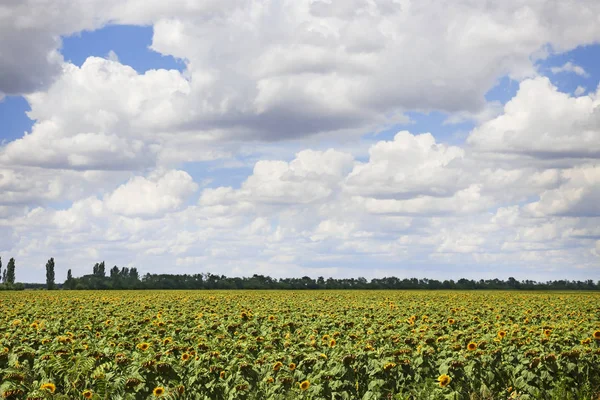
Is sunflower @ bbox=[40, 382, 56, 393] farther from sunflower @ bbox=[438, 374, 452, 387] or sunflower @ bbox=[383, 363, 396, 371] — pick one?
sunflower @ bbox=[438, 374, 452, 387]

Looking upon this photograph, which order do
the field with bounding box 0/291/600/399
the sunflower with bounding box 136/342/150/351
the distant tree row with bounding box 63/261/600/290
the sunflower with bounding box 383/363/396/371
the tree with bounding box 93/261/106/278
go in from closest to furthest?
the field with bounding box 0/291/600/399 → the sunflower with bounding box 383/363/396/371 → the sunflower with bounding box 136/342/150/351 → the distant tree row with bounding box 63/261/600/290 → the tree with bounding box 93/261/106/278

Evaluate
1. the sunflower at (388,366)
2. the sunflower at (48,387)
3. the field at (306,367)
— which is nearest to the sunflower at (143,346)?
the field at (306,367)

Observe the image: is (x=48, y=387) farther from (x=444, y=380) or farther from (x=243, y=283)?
(x=243, y=283)

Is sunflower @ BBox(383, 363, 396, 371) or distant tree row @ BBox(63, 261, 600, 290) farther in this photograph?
distant tree row @ BBox(63, 261, 600, 290)

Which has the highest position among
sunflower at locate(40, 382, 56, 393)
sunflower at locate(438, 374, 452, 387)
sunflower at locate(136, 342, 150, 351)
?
sunflower at locate(136, 342, 150, 351)

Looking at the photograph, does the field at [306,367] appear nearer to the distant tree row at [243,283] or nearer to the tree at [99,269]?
the distant tree row at [243,283]

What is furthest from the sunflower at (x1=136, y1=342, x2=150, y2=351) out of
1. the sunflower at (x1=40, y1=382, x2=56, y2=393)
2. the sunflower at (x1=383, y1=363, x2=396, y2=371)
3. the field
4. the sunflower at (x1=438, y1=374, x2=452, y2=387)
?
the sunflower at (x1=438, y1=374, x2=452, y2=387)

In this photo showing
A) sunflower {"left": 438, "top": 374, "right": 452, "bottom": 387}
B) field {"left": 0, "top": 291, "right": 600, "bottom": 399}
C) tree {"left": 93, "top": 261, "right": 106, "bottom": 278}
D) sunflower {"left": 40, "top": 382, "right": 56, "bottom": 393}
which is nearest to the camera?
sunflower {"left": 40, "top": 382, "right": 56, "bottom": 393}

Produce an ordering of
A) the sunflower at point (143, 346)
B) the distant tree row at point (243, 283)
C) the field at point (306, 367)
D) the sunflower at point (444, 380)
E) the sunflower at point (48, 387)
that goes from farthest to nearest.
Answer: the distant tree row at point (243, 283) → the sunflower at point (143, 346) → the sunflower at point (444, 380) → the field at point (306, 367) → the sunflower at point (48, 387)

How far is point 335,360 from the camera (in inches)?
571

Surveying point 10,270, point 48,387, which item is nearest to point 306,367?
point 48,387

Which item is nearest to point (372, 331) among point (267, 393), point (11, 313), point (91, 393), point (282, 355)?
point (282, 355)

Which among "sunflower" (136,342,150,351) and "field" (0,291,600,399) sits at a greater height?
"sunflower" (136,342,150,351)

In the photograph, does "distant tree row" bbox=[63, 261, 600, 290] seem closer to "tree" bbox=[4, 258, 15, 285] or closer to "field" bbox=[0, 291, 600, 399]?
"tree" bbox=[4, 258, 15, 285]
